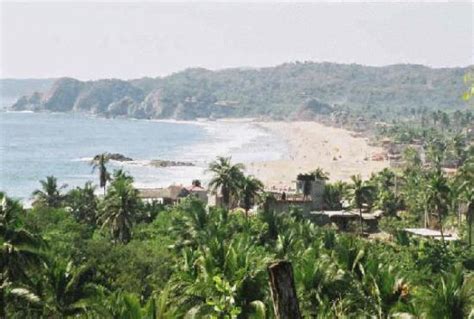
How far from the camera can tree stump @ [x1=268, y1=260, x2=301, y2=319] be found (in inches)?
311

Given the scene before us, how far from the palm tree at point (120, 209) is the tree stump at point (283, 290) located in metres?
43.3

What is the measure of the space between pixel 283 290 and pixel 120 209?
43444mm

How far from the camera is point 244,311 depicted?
23453 mm

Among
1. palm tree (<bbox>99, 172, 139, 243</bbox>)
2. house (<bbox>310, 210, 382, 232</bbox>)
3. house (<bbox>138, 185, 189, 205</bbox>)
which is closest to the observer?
palm tree (<bbox>99, 172, 139, 243</bbox>)

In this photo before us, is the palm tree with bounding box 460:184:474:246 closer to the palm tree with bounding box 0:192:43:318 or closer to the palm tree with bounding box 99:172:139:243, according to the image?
the palm tree with bounding box 99:172:139:243

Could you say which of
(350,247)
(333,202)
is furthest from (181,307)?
(333,202)

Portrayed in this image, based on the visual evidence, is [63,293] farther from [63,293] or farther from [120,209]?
[120,209]

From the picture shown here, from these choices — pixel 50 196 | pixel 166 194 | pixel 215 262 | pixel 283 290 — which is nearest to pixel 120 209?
pixel 50 196

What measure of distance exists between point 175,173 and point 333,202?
65837mm

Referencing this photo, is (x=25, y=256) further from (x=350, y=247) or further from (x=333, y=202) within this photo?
(x=333, y=202)

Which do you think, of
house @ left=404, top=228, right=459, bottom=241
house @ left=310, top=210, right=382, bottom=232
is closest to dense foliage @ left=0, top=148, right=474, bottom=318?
house @ left=404, top=228, right=459, bottom=241

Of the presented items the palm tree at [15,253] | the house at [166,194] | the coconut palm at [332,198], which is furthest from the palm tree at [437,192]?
the palm tree at [15,253]

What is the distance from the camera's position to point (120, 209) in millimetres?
50438

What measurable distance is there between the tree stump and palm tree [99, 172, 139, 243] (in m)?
43.3
